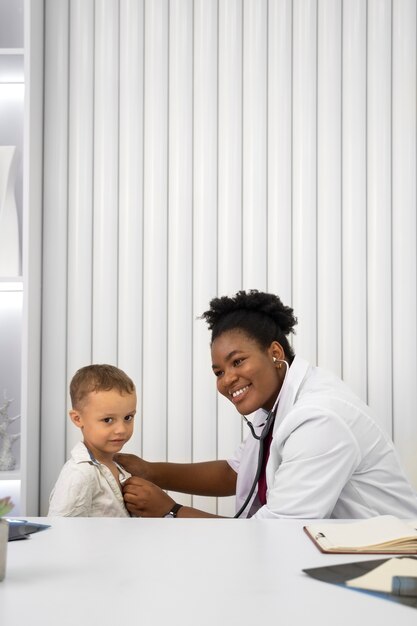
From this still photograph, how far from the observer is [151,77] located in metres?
2.84

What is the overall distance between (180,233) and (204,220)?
10 cm

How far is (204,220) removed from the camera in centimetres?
282

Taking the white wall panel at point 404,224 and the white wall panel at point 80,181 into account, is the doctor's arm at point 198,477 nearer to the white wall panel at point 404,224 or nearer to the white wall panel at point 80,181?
the white wall panel at point 80,181

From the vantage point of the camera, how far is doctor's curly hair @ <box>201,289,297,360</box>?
2.19 meters

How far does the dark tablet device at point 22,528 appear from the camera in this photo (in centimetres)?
144

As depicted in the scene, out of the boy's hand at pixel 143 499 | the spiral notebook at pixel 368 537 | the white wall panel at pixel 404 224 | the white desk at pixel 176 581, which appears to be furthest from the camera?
the white wall panel at pixel 404 224

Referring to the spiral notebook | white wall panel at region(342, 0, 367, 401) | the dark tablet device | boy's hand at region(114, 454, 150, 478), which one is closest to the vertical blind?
white wall panel at region(342, 0, 367, 401)

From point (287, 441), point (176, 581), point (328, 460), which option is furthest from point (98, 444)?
point (176, 581)

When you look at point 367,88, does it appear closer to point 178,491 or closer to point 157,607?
point 178,491

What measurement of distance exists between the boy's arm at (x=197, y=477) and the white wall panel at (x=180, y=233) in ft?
0.60

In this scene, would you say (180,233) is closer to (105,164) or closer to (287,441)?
(105,164)

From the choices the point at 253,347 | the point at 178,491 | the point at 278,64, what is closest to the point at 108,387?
the point at 253,347

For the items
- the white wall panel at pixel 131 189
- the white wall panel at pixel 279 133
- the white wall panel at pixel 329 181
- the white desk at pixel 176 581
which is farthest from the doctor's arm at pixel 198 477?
the white desk at pixel 176 581

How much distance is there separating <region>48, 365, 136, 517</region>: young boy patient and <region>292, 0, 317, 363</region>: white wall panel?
2.89 ft
